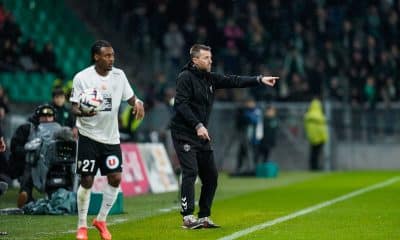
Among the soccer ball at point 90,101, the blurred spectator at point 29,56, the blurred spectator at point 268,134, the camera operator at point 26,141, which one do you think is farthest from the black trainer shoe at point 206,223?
the blurred spectator at point 268,134

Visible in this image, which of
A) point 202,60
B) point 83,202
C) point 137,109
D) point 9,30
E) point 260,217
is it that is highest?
point 9,30

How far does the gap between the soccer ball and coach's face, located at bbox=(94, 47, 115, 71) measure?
32 centimetres

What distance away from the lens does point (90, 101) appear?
11867mm

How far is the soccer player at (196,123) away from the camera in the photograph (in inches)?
528

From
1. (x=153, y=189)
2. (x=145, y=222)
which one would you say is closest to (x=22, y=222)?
(x=145, y=222)

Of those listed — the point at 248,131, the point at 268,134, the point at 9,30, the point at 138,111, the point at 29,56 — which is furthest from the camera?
the point at 268,134

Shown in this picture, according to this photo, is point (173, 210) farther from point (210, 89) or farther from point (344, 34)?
point (344, 34)

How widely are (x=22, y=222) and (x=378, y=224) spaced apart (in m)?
4.57

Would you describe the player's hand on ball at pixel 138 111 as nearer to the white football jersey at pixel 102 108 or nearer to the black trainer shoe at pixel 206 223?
the white football jersey at pixel 102 108

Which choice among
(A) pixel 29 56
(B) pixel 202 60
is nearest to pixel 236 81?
(B) pixel 202 60

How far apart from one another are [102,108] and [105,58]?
534 millimetres

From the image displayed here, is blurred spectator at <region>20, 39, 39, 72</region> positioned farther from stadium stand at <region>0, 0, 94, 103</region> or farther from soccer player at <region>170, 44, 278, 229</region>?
soccer player at <region>170, 44, 278, 229</region>

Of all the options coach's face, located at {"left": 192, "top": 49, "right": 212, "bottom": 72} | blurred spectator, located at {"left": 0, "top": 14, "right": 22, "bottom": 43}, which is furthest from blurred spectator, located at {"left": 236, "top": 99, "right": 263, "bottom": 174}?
coach's face, located at {"left": 192, "top": 49, "right": 212, "bottom": 72}

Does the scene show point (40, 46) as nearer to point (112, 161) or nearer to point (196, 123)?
point (196, 123)
